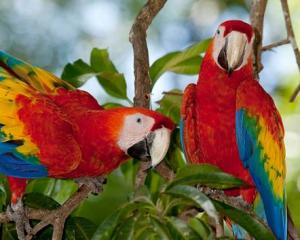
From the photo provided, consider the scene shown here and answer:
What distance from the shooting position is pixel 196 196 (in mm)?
1298

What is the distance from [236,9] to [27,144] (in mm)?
2943

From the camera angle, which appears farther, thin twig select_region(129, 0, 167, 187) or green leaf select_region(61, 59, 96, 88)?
green leaf select_region(61, 59, 96, 88)

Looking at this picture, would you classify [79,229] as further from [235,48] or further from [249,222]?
[235,48]

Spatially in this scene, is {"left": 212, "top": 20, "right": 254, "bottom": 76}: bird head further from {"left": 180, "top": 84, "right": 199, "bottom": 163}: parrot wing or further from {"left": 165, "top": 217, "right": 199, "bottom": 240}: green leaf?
{"left": 165, "top": 217, "right": 199, "bottom": 240}: green leaf

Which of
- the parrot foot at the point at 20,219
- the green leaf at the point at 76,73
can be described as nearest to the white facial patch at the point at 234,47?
the green leaf at the point at 76,73

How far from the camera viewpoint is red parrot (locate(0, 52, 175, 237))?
1.90 m

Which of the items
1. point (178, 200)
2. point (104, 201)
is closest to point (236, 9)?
point (104, 201)

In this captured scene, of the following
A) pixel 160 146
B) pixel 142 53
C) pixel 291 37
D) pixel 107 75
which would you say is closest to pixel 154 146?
pixel 160 146

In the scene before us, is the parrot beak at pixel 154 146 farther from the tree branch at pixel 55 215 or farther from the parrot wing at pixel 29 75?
the parrot wing at pixel 29 75

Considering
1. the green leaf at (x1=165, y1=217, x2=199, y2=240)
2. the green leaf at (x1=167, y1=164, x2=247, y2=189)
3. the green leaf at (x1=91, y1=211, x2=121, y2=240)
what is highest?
the green leaf at (x1=167, y1=164, x2=247, y2=189)

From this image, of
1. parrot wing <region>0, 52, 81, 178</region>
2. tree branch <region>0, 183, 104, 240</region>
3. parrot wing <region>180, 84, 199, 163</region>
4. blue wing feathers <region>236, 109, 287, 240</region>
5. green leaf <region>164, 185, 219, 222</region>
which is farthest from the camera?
parrot wing <region>180, 84, 199, 163</region>

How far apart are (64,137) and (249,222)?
71 centimetres

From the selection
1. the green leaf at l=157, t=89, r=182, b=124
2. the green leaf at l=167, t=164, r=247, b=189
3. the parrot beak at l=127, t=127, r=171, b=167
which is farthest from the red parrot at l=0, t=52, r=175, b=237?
the green leaf at l=167, t=164, r=247, b=189

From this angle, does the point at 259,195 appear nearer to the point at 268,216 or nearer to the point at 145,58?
the point at 268,216
